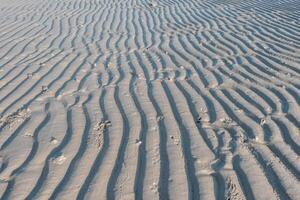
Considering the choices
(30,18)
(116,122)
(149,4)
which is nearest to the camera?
(116,122)

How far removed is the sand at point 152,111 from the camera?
3.65 meters

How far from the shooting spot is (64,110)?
5.09 metres

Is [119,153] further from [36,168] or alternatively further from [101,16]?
[101,16]

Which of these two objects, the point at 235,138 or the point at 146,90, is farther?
the point at 146,90

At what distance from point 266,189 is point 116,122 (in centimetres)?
185

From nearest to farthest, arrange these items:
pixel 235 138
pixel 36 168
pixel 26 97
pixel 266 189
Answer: pixel 266 189, pixel 36 168, pixel 235 138, pixel 26 97

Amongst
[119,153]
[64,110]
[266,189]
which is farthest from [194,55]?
[266,189]

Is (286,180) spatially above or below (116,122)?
below

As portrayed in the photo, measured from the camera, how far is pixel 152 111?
4.97 m

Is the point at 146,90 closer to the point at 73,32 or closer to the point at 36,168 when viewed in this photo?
the point at 36,168

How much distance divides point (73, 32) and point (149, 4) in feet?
12.3

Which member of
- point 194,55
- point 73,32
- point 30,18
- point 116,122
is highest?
point 30,18

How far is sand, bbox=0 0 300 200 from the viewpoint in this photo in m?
3.65

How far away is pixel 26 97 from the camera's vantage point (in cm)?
552
